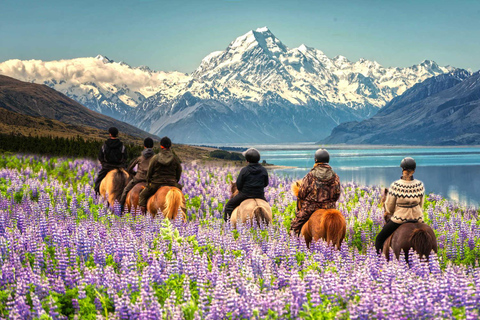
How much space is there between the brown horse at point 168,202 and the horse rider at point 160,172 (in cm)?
34

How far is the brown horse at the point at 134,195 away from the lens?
59.9 feet

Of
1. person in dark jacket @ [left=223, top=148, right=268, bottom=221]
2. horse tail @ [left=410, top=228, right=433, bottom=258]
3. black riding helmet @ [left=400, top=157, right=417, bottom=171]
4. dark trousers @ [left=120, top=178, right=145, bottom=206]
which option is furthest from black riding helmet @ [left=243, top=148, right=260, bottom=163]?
dark trousers @ [left=120, top=178, right=145, bottom=206]

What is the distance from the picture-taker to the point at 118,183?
2028 cm

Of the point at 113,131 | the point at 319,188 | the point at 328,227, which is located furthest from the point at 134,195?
the point at 328,227

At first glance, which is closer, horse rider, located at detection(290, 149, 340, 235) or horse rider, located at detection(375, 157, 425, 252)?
horse rider, located at detection(375, 157, 425, 252)

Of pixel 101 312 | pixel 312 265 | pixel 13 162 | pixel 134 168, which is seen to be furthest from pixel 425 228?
pixel 13 162

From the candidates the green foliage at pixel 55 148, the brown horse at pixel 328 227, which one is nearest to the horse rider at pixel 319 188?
the brown horse at pixel 328 227

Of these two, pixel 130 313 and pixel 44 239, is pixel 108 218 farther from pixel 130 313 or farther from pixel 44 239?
pixel 130 313

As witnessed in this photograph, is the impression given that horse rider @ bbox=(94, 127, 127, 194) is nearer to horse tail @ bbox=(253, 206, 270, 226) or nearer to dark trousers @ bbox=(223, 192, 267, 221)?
dark trousers @ bbox=(223, 192, 267, 221)

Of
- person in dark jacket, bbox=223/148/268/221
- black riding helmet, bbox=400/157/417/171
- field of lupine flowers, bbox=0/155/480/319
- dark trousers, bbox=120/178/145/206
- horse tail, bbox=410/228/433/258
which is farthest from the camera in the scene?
dark trousers, bbox=120/178/145/206

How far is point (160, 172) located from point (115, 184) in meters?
3.85

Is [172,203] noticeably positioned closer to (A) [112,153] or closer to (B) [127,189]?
(B) [127,189]

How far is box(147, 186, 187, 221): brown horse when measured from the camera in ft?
53.1

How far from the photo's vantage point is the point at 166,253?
971 centimetres
